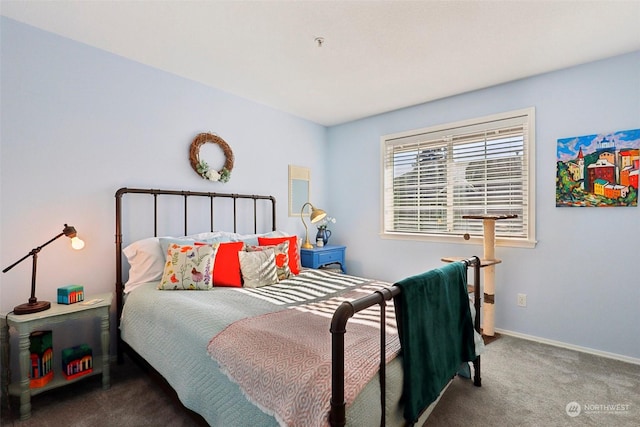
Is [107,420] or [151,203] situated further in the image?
[151,203]

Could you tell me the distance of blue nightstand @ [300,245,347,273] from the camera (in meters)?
3.79

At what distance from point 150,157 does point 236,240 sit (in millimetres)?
1060

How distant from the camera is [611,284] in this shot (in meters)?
2.62

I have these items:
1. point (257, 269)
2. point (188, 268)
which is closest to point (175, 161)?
point (188, 268)

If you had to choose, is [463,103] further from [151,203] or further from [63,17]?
[63,17]

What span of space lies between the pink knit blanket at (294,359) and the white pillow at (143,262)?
1.23 m

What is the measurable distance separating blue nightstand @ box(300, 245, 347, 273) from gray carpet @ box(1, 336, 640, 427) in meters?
1.95

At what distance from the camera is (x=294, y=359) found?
1269mm

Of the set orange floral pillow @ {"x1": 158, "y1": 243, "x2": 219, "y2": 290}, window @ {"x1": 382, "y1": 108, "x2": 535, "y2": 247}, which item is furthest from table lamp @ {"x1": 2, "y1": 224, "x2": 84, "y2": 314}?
window @ {"x1": 382, "y1": 108, "x2": 535, "y2": 247}

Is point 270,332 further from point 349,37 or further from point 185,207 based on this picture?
point 349,37

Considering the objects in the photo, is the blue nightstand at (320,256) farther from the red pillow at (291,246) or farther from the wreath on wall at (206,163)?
the wreath on wall at (206,163)

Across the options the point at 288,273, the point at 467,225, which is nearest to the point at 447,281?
the point at 288,273

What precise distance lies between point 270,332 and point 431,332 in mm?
781

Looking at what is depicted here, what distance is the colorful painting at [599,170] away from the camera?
99.0 inches
